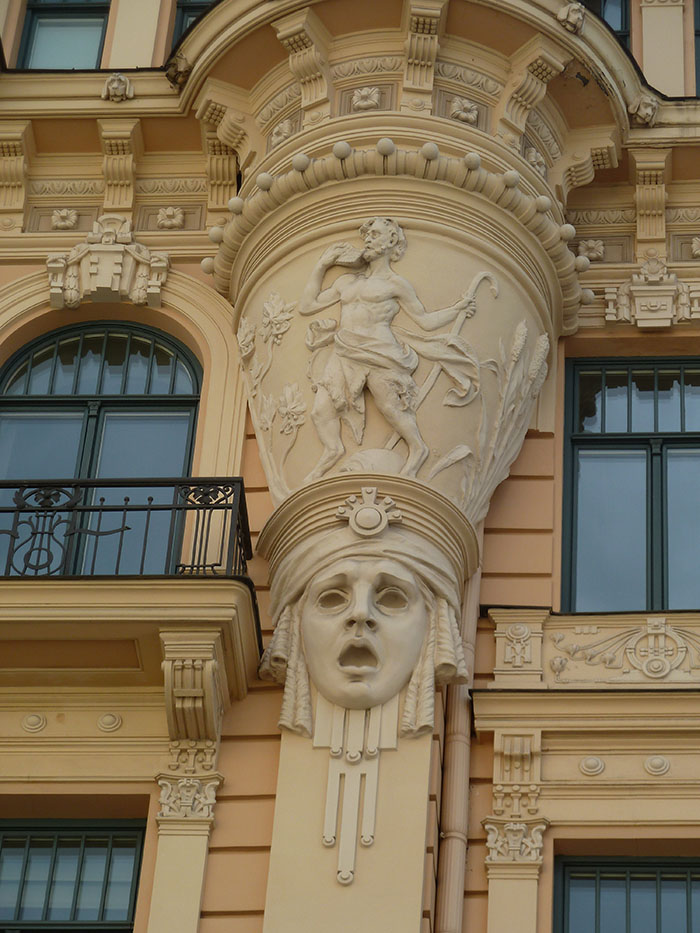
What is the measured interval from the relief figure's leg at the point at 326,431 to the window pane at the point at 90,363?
8.16 feet

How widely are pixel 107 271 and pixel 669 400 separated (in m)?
4.59

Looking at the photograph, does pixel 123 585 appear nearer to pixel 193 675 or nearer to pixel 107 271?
pixel 193 675

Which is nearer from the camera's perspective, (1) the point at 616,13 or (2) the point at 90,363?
(2) the point at 90,363

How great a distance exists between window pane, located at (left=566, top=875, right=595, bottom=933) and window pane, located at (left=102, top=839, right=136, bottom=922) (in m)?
2.89

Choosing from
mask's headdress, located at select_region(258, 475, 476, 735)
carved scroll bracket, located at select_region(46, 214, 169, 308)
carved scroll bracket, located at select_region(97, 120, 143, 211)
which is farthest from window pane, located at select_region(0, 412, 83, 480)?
mask's headdress, located at select_region(258, 475, 476, 735)

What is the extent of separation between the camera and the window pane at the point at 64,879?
13.6 m

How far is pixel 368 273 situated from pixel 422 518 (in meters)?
2.14

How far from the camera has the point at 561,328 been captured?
16.3m

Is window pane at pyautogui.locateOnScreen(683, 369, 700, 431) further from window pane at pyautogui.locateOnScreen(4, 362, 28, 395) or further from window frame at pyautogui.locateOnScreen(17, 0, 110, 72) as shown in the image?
window frame at pyautogui.locateOnScreen(17, 0, 110, 72)

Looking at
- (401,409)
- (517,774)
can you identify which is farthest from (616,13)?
(517,774)

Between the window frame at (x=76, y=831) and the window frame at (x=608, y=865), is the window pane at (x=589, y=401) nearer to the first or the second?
the window frame at (x=608, y=865)

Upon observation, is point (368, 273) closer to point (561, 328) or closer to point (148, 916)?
point (561, 328)

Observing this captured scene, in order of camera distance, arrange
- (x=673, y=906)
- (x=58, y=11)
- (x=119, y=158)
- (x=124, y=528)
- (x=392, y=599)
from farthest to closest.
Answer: (x=58, y=11)
(x=119, y=158)
(x=124, y=528)
(x=392, y=599)
(x=673, y=906)

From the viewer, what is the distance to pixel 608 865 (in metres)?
13.7
